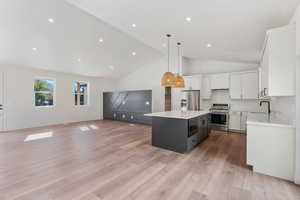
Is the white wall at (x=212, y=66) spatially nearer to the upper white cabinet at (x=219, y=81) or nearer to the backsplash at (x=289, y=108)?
the upper white cabinet at (x=219, y=81)

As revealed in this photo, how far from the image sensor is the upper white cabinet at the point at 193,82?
19.2ft

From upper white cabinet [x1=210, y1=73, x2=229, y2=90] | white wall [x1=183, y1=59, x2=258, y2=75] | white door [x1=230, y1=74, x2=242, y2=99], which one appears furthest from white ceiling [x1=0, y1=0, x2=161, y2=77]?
white door [x1=230, y1=74, x2=242, y2=99]

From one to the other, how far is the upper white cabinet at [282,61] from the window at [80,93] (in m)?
8.00

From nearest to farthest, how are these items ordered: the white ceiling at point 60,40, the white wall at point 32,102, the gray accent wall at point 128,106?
the white ceiling at point 60,40 < the white wall at point 32,102 < the gray accent wall at point 128,106

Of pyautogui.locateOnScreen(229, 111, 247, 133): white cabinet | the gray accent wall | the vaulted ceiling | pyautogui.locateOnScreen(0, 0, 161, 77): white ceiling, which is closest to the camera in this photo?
the vaulted ceiling

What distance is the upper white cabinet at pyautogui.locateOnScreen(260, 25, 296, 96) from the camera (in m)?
2.08

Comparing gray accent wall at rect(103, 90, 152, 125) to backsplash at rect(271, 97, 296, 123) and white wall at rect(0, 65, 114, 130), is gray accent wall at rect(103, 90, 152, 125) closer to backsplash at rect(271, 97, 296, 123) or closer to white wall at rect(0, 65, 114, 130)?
white wall at rect(0, 65, 114, 130)

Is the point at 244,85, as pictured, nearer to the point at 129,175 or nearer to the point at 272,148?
the point at 272,148

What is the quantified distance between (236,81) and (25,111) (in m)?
8.61

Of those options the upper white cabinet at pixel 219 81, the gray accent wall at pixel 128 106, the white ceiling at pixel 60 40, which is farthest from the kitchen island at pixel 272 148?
the white ceiling at pixel 60 40

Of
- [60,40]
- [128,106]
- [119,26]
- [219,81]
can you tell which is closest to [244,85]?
[219,81]

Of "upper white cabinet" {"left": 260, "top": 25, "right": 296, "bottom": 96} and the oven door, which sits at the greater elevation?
"upper white cabinet" {"left": 260, "top": 25, "right": 296, "bottom": 96}

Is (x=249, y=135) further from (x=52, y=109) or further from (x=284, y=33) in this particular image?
(x=52, y=109)

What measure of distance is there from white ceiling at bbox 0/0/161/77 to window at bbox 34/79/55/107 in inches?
29.5
